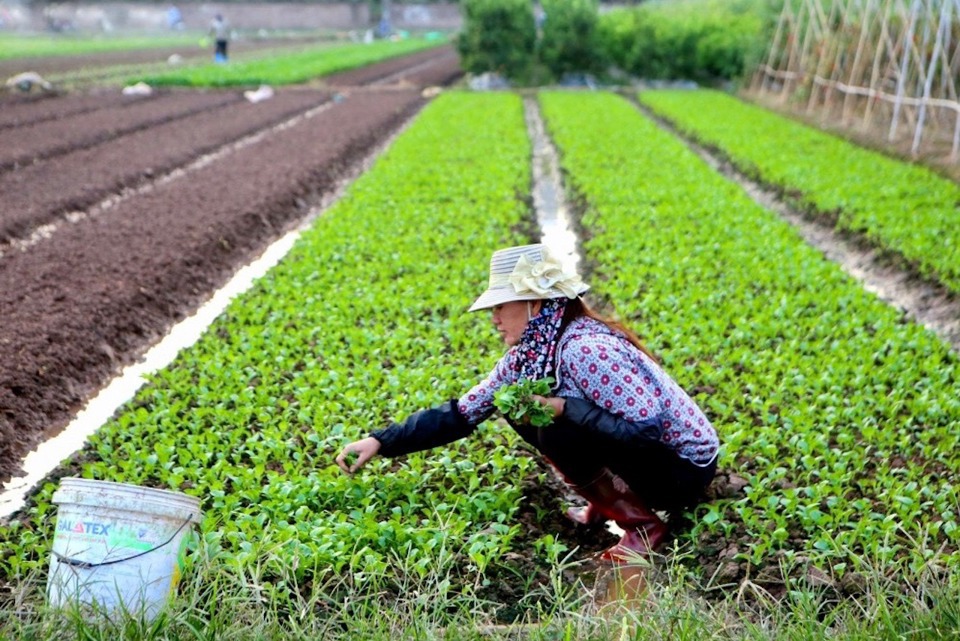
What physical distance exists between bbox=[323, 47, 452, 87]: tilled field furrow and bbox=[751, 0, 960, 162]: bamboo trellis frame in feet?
47.8

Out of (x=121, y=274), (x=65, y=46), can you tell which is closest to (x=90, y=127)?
(x=121, y=274)

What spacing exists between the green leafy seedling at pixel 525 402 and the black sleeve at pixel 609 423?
0.36 feet

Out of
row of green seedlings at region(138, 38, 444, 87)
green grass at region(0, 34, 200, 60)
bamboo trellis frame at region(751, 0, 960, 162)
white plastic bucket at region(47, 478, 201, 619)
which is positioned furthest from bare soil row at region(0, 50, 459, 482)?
green grass at region(0, 34, 200, 60)

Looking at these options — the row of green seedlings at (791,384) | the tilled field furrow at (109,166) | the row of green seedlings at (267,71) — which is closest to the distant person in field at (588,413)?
the row of green seedlings at (791,384)

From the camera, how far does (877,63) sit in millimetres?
18078

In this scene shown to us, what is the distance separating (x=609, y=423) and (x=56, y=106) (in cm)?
2261

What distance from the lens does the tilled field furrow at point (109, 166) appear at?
39.1ft

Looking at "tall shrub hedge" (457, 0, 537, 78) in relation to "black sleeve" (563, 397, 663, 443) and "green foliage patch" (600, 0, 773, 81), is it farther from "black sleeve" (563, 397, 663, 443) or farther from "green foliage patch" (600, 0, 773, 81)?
"black sleeve" (563, 397, 663, 443)

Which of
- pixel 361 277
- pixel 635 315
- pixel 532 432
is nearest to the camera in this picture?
pixel 532 432

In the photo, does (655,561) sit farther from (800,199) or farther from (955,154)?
(955,154)

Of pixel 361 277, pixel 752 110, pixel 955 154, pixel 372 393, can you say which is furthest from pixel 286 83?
pixel 372 393

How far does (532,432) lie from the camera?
461 centimetres

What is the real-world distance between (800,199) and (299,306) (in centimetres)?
711

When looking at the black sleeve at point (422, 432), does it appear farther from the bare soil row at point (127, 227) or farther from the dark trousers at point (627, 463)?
the bare soil row at point (127, 227)
